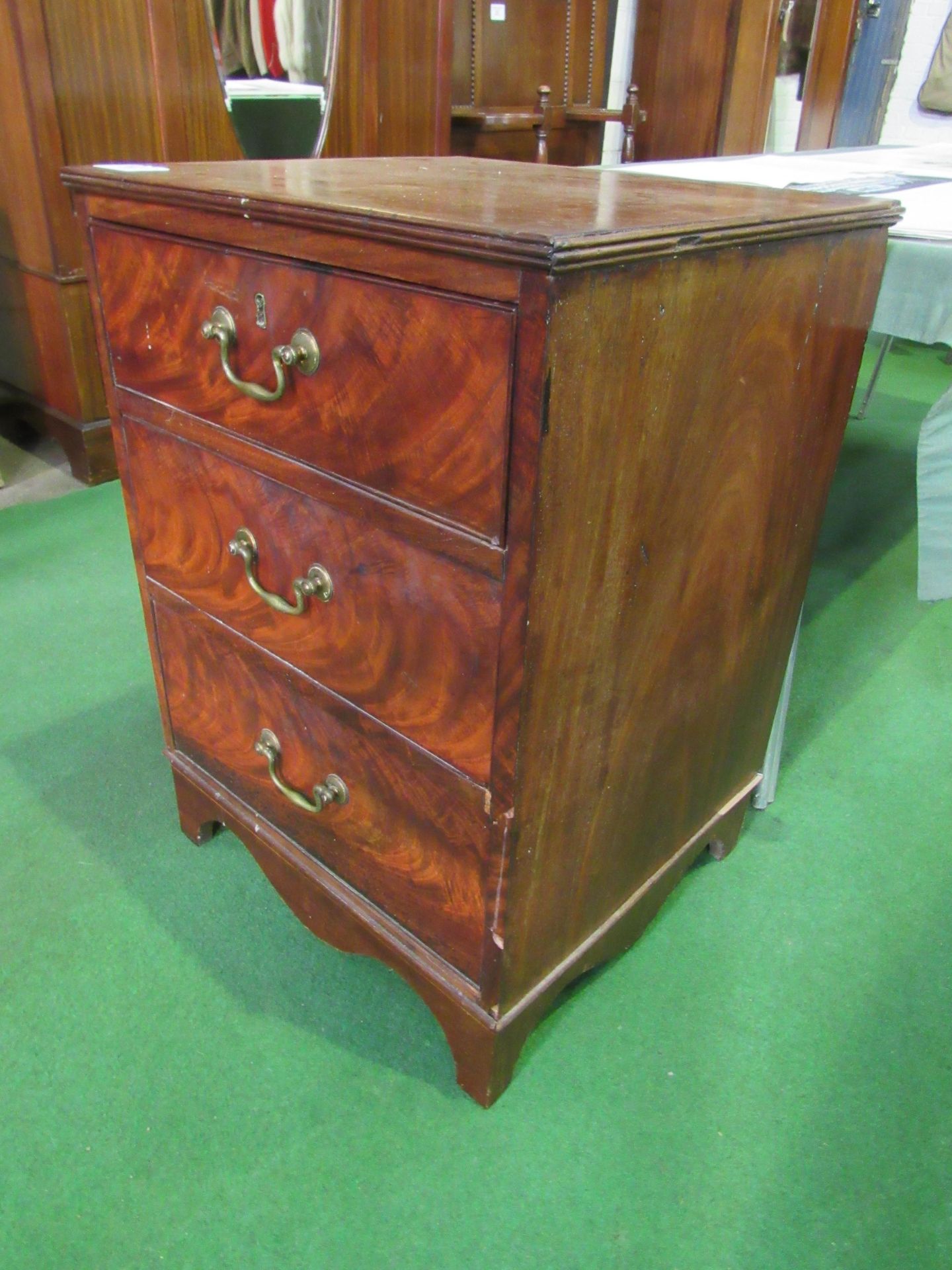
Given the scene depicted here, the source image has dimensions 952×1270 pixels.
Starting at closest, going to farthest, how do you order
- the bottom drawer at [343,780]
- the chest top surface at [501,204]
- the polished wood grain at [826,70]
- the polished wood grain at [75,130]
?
the chest top surface at [501,204], the bottom drawer at [343,780], the polished wood grain at [75,130], the polished wood grain at [826,70]

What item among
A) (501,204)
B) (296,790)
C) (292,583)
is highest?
(501,204)

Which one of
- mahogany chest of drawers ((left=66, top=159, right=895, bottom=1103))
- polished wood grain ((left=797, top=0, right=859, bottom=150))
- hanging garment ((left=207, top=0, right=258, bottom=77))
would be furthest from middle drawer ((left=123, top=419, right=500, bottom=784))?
polished wood grain ((left=797, top=0, right=859, bottom=150))

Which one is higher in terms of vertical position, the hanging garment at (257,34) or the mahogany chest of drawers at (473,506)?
the hanging garment at (257,34)

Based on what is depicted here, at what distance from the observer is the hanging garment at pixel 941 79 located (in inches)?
186

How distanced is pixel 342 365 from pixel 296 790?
450mm

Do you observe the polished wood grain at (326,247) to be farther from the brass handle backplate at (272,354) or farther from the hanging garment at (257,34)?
the hanging garment at (257,34)

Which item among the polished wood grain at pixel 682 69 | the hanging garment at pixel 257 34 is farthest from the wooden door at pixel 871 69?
the hanging garment at pixel 257 34

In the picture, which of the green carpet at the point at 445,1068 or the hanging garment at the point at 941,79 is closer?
the green carpet at the point at 445,1068

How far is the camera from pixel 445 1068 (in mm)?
932

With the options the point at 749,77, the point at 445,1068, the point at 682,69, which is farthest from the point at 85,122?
the point at 749,77

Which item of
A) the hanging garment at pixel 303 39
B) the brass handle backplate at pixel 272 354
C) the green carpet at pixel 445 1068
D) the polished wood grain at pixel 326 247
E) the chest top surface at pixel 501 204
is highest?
the hanging garment at pixel 303 39

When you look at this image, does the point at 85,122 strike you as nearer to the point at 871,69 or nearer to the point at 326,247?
the point at 326,247

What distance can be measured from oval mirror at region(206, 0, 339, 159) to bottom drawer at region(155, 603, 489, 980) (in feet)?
5.55

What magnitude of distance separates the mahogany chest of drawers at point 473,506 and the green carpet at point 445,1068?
84 mm
